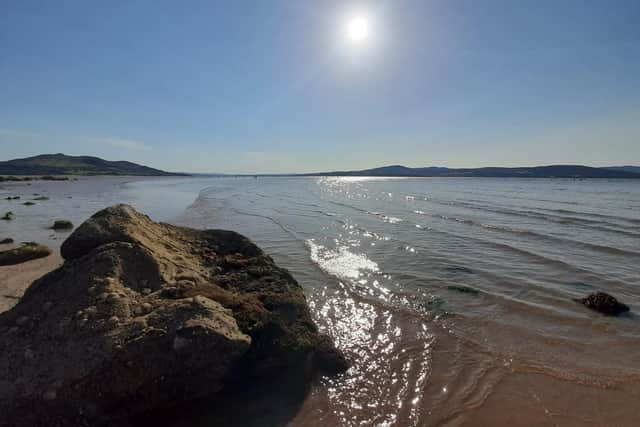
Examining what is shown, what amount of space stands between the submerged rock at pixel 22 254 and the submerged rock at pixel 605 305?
609 inches

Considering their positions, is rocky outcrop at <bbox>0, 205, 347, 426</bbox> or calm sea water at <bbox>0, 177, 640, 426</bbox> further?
calm sea water at <bbox>0, 177, 640, 426</bbox>

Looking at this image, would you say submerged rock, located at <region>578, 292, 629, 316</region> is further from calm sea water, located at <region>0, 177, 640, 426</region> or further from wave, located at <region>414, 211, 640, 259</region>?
wave, located at <region>414, 211, 640, 259</region>

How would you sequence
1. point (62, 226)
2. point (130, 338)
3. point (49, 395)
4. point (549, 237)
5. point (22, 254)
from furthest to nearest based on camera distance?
point (549, 237), point (62, 226), point (22, 254), point (130, 338), point (49, 395)

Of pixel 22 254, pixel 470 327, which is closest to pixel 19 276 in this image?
pixel 22 254

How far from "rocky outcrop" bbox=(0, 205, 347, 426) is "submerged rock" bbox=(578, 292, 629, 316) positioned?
6775 mm

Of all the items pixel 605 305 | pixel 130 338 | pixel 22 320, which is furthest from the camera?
pixel 605 305

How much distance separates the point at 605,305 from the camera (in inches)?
312

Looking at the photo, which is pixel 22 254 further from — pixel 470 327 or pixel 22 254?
pixel 470 327

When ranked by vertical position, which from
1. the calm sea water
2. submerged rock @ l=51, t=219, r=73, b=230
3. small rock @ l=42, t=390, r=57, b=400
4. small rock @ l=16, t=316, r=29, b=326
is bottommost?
the calm sea water

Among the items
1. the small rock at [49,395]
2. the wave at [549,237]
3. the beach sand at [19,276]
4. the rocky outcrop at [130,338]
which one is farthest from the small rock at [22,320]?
the wave at [549,237]

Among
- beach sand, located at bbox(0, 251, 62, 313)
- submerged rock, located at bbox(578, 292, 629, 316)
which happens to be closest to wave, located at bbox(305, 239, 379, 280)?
submerged rock, located at bbox(578, 292, 629, 316)

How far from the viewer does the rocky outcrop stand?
371 cm

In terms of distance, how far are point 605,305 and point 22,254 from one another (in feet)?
52.1

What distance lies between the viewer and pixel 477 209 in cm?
2800
